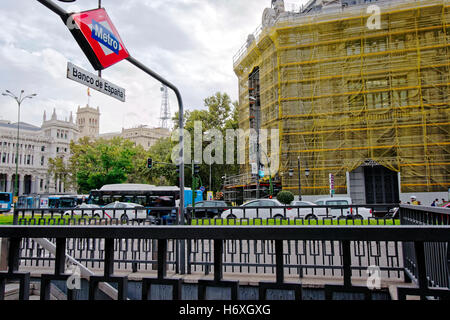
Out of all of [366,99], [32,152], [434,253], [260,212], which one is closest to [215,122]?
[366,99]

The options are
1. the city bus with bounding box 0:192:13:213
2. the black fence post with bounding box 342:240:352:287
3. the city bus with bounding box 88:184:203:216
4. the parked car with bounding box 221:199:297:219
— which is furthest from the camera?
the city bus with bounding box 0:192:13:213

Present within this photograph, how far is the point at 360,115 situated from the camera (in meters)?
29.7

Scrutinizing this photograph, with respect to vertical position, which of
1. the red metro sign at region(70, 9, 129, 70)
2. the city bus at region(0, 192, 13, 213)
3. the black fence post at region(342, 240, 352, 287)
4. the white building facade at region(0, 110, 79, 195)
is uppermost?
the white building facade at region(0, 110, 79, 195)

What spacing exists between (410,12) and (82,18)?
102 feet

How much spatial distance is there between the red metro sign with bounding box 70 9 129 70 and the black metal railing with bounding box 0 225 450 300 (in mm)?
3589

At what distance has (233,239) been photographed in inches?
66.8

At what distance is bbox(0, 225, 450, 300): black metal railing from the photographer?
1.55 meters

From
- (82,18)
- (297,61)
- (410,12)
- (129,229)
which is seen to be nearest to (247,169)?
(297,61)

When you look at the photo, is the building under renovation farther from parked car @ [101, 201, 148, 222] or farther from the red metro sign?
the red metro sign

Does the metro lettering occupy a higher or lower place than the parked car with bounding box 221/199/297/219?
higher

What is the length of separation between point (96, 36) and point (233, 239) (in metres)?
4.29

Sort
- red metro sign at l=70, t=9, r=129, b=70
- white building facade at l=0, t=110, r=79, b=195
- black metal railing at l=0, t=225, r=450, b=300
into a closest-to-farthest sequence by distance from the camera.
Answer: black metal railing at l=0, t=225, r=450, b=300 → red metro sign at l=70, t=9, r=129, b=70 → white building facade at l=0, t=110, r=79, b=195

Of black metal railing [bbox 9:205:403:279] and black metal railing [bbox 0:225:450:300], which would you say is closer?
black metal railing [bbox 0:225:450:300]

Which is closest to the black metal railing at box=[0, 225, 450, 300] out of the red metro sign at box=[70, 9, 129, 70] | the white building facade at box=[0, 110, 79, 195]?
the red metro sign at box=[70, 9, 129, 70]
